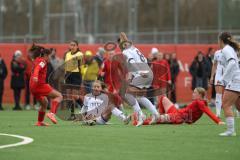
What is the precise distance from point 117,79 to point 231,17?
24.7 meters

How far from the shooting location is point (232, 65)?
46.8 ft

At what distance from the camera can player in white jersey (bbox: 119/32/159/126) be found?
17.6 metres

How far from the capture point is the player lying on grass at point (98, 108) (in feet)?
60.3

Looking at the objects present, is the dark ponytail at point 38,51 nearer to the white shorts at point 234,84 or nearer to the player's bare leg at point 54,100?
the player's bare leg at point 54,100

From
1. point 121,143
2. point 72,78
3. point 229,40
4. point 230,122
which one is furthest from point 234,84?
point 72,78

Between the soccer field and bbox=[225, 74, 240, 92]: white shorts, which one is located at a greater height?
bbox=[225, 74, 240, 92]: white shorts

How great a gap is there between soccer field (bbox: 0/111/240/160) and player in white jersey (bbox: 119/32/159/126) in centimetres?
96

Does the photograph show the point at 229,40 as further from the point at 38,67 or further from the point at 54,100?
the point at 54,100

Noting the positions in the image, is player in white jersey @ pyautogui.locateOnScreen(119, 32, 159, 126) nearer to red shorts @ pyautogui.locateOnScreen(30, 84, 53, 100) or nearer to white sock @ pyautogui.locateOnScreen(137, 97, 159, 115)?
white sock @ pyautogui.locateOnScreen(137, 97, 159, 115)

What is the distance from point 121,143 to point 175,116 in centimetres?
Result: 524

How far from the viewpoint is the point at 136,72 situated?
58.5 ft

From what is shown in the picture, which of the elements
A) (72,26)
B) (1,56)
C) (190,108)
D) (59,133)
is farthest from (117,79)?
(72,26)

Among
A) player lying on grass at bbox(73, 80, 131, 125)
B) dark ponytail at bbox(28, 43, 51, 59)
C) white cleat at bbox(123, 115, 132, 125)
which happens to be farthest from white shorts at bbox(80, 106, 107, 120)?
dark ponytail at bbox(28, 43, 51, 59)

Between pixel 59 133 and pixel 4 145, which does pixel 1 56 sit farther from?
pixel 4 145
